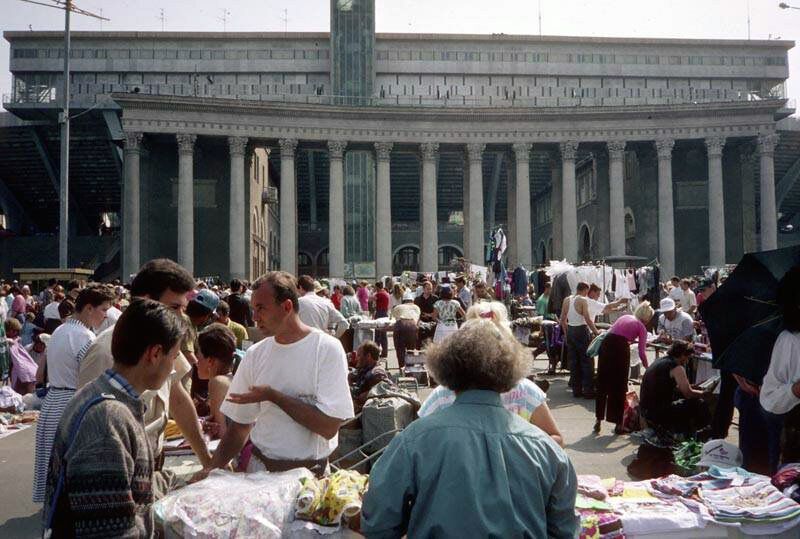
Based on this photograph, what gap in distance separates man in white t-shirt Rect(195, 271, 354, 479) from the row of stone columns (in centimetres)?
3876

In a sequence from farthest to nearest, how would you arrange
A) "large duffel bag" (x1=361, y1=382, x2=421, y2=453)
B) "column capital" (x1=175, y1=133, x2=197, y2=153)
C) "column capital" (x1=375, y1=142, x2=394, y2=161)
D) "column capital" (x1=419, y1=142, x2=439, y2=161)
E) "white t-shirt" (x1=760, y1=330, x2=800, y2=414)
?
"column capital" (x1=419, y1=142, x2=439, y2=161), "column capital" (x1=375, y1=142, x2=394, y2=161), "column capital" (x1=175, y1=133, x2=197, y2=153), "large duffel bag" (x1=361, y1=382, x2=421, y2=453), "white t-shirt" (x1=760, y1=330, x2=800, y2=414)

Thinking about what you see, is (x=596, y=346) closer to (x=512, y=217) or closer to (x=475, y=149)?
(x=475, y=149)

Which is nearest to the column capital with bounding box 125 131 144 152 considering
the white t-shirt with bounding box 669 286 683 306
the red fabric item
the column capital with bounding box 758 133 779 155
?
the red fabric item

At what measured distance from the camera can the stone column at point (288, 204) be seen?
43.5 m

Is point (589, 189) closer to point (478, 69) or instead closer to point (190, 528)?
point (478, 69)

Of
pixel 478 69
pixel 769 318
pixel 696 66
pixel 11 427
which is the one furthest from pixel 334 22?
pixel 769 318

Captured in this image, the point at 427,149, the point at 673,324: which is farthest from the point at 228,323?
the point at 427,149

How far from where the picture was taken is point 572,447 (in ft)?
30.1

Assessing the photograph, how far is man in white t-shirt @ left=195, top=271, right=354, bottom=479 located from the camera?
4246 mm

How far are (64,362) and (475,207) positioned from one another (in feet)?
130

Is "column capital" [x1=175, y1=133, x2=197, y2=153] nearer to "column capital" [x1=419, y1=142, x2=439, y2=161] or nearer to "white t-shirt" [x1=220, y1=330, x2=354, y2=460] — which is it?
"column capital" [x1=419, y1=142, x2=439, y2=161]

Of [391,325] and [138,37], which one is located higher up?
[138,37]

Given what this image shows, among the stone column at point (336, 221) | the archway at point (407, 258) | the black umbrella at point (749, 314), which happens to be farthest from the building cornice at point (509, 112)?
the black umbrella at point (749, 314)

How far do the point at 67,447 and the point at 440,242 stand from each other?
69512 millimetres
